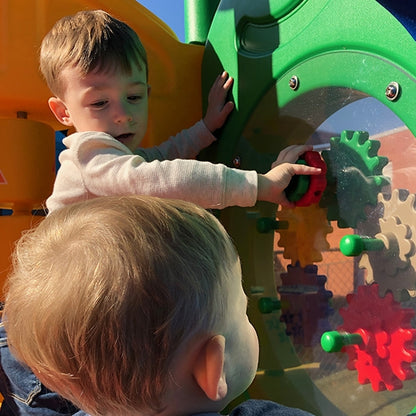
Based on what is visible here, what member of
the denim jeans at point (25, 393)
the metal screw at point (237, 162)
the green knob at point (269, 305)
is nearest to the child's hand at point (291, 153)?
the metal screw at point (237, 162)

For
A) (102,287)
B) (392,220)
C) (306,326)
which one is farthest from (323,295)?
(102,287)

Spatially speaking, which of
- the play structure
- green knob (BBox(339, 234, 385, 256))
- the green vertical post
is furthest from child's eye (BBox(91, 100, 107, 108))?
the green vertical post

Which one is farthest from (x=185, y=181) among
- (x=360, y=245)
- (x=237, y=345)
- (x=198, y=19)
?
(x=198, y=19)

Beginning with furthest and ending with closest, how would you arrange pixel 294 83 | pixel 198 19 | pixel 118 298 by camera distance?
pixel 198 19
pixel 294 83
pixel 118 298

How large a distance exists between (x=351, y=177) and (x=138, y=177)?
34 centimetres

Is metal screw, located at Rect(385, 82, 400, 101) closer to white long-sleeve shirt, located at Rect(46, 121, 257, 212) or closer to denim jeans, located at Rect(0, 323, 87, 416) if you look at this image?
white long-sleeve shirt, located at Rect(46, 121, 257, 212)

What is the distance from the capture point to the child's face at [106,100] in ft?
3.60

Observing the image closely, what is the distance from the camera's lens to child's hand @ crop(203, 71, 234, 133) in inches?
48.5

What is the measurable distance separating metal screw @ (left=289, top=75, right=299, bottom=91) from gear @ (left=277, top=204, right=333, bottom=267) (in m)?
0.21

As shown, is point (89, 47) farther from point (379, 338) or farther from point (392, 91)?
point (379, 338)

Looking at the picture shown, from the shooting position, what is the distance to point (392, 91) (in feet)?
2.71

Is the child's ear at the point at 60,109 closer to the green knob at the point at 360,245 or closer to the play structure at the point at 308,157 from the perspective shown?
the play structure at the point at 308,157

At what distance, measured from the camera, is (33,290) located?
0.56 m

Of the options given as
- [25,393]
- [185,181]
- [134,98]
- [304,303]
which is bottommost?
[25,393]
